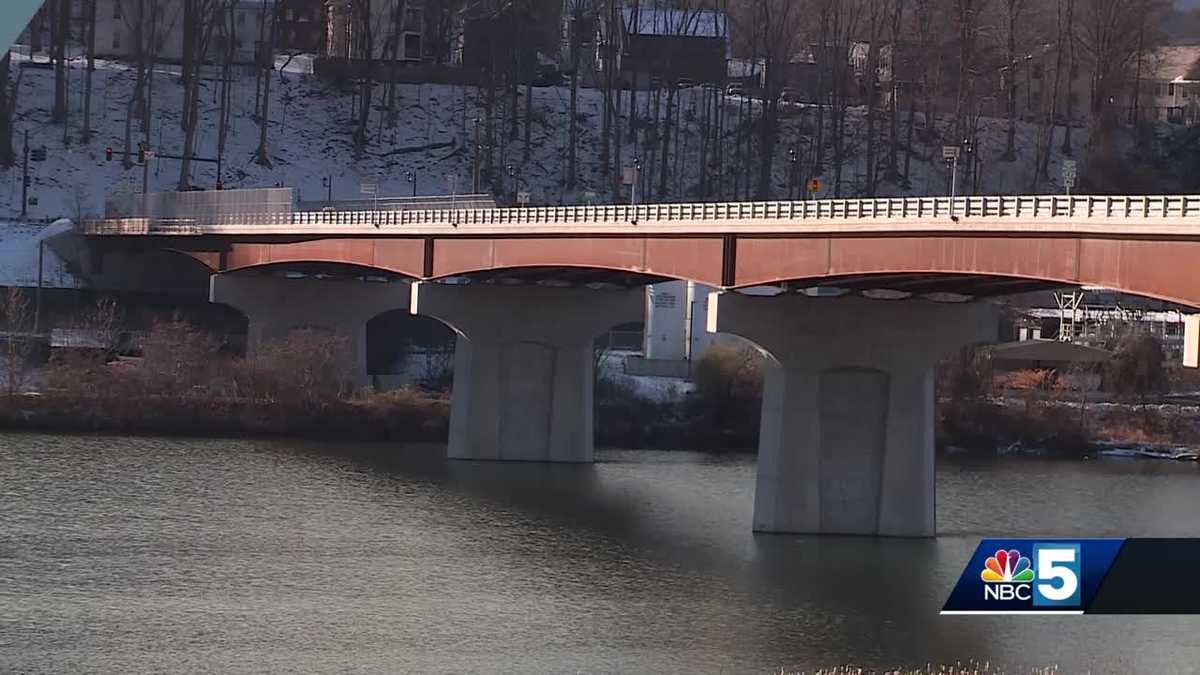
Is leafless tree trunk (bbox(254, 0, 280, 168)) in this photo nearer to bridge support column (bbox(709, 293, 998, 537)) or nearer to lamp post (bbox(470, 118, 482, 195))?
lamp post (bbox(470, 118, 482, 195))

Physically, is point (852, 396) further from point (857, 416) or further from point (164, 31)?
point (164, 31)

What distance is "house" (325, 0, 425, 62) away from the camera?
146750 mm

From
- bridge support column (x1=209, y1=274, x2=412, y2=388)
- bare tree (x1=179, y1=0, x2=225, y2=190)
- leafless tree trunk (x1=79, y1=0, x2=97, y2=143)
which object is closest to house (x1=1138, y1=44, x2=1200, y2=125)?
bare tree (x1=179, y1=0, x2=225, y2=190)

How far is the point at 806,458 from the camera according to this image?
61594mm

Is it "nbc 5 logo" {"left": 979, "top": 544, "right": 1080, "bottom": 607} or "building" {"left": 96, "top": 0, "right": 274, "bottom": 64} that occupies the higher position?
"building" {"left": 96, "top": 0, "right": 274, "bottom": 64}

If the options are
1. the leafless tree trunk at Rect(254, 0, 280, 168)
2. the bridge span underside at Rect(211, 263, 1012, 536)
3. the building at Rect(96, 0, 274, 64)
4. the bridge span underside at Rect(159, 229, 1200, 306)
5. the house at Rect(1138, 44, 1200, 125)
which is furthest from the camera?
the house at Rect(1138, 44, 1200, 125)

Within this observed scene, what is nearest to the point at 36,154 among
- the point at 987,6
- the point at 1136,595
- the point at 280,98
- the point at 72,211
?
the point at 72,211

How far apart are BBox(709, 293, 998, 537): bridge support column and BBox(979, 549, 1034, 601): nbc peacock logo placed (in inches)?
1127

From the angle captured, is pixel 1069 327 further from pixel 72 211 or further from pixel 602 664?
pixel 602 664

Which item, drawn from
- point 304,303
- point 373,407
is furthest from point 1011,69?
point 373,407

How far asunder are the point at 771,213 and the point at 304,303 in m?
40.5

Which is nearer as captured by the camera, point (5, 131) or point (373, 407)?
point (373, 407)

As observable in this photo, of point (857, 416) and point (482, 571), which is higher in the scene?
point (857, 416)

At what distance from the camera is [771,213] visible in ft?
202
